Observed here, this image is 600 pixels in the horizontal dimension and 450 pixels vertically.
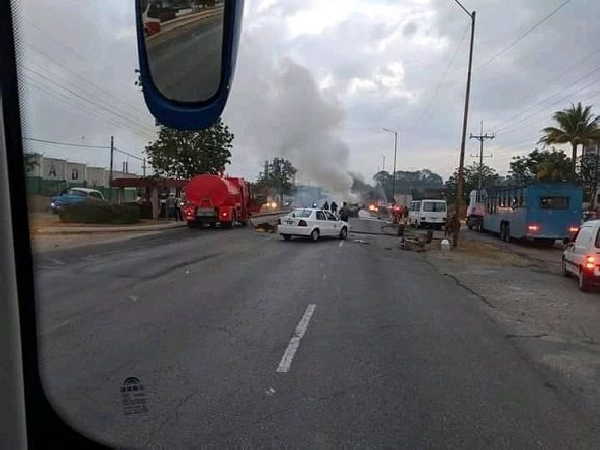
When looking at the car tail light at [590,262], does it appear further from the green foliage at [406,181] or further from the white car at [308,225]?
the green foliage at [406,181]

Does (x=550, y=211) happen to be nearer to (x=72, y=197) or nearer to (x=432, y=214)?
(x=432, y=214)

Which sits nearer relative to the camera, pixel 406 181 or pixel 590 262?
pixel 590 262

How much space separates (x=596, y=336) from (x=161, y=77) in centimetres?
724

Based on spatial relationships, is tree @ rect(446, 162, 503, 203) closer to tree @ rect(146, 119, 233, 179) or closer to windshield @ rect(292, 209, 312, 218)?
windshield @ rect(292, 209, 312, 218)

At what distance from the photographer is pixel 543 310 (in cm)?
927

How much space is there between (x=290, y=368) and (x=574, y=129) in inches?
1587

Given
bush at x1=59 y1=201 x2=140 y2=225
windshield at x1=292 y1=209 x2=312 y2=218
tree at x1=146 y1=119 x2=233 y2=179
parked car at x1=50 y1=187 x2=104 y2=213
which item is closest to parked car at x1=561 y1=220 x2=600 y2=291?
bush at x1=59 y1=201 x2=140 y2=225

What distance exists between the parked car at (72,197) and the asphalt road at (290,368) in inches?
13.2

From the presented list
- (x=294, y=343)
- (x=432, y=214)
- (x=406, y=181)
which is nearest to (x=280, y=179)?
(x=432, y=214)

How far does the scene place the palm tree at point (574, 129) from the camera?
39156mm

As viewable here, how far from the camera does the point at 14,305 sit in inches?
75.1

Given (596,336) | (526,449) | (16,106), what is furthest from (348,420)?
(596,336)

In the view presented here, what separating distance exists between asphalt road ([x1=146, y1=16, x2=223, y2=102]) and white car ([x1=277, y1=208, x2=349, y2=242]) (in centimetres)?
→ 2105

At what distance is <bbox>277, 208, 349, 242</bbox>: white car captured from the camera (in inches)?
909
